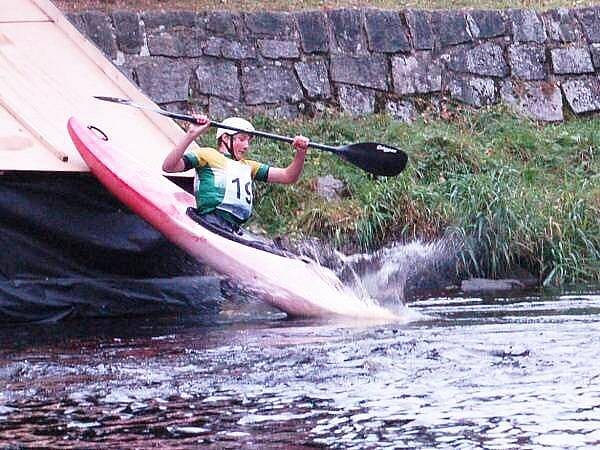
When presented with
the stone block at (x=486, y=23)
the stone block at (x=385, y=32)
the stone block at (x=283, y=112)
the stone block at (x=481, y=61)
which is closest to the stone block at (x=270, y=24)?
the stone block at (x=283, y=112)

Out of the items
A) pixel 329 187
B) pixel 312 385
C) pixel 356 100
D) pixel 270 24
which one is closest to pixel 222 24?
pixel 270 24

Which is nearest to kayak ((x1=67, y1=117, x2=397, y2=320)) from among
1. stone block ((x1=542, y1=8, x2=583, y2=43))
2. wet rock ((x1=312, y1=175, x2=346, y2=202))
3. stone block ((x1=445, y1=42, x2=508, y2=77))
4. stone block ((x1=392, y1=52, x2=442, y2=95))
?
wet rock ((x1=312, y1=175, x2=346, y2=202))

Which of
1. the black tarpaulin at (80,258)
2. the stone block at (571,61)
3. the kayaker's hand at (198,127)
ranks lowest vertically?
the black tarpaulin at (80,258)

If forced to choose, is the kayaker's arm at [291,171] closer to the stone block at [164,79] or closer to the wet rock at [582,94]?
the stone block at [164,79]

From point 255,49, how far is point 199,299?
372 cm

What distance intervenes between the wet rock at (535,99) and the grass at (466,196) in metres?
0.56

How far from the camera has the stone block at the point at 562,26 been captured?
12695 millimetres

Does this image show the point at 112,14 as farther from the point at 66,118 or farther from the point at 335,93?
the point at 66,118

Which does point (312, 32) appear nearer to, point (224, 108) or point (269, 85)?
point (269, 85)

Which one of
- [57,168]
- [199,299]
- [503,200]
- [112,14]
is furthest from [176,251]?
[112,14]

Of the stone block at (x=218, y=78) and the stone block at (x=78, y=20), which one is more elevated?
the stone block at (x=78, y=20)

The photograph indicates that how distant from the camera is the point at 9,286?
789cm

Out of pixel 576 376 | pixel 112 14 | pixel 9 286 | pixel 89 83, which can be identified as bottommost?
pixel 576 376

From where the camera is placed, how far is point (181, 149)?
26.1 ft
